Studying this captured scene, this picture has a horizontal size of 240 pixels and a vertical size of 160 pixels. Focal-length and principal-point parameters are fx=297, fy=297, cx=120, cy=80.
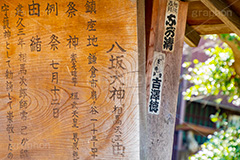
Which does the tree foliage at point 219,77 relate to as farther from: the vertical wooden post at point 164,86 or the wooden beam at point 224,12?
the vertical wooden post at point 164,86

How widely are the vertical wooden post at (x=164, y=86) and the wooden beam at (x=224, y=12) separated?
222mm

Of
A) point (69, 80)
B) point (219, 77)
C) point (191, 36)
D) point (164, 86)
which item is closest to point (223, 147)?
point (219, 77)

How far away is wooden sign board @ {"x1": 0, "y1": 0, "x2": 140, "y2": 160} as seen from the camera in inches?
74.0

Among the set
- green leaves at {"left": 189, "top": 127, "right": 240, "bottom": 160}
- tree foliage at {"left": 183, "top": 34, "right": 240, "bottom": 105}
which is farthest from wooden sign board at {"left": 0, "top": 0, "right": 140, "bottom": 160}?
tree foliage at {"left": 183, "top": 34, "right": 240, "bottom": 105}

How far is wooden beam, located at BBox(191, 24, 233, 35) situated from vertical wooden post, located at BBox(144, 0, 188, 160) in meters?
0.80

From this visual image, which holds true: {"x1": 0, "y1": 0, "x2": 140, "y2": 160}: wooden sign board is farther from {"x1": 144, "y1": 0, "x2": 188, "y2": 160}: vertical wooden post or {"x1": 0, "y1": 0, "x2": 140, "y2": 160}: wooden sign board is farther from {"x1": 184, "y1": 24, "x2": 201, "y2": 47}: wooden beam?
{"x1": 184, "y1": 24, "x2": 201, "y2": 47}: wooden beam

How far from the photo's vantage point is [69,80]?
2.01 meters

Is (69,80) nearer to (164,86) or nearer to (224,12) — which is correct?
(164,86)

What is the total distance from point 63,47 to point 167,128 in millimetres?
1023

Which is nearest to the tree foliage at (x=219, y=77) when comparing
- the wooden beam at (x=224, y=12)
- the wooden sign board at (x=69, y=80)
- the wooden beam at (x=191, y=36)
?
the wooden beam at (x=191, y=36)

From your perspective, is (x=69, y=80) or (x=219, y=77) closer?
(x=69, y=80)

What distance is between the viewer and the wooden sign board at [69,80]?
6.17 feet

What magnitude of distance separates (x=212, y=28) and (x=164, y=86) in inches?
46.5

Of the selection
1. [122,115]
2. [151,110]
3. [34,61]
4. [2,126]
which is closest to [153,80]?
[151,110]
